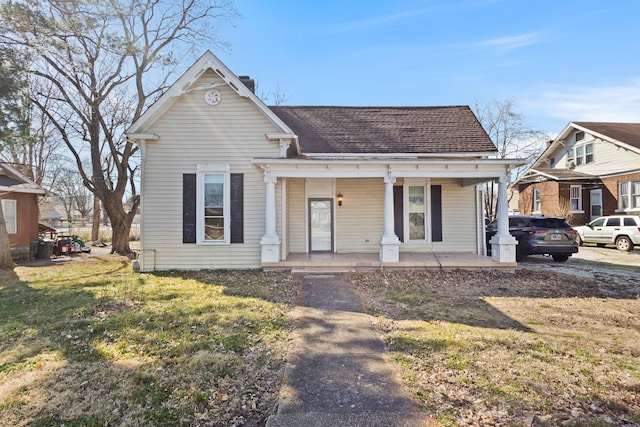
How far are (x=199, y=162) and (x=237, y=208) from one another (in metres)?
1.76

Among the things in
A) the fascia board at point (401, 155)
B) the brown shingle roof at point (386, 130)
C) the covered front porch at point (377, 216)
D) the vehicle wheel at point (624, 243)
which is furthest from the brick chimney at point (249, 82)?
the vehicle wheel at point (624, 243)

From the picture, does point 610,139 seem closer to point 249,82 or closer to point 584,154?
point 584,154

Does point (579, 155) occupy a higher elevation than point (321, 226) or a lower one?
higher

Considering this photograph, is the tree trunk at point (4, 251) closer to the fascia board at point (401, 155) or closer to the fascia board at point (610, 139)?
the fascia board at point (401, 155)

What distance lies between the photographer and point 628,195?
18.6 m

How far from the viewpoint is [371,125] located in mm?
12555

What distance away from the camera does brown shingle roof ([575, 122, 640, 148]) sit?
64.1 ft

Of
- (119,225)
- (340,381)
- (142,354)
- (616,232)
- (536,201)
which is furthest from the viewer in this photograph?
(536,201)

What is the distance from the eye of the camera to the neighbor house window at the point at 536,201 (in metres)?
22.4

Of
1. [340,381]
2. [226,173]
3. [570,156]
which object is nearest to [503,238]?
[340,381]

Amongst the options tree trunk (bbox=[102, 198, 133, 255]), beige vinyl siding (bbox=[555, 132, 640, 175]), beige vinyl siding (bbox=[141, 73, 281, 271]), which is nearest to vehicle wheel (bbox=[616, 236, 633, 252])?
beige vinyl siding (bbox=[555, 132, 640, 175])

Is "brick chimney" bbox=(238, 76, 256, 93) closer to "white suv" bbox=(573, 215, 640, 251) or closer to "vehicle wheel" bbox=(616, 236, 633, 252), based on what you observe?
"white suv" bbox=(573, 215, 640, 251)

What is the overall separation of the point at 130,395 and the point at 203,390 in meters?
0.68

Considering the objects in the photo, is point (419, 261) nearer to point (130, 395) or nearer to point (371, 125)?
point (371, 125)
